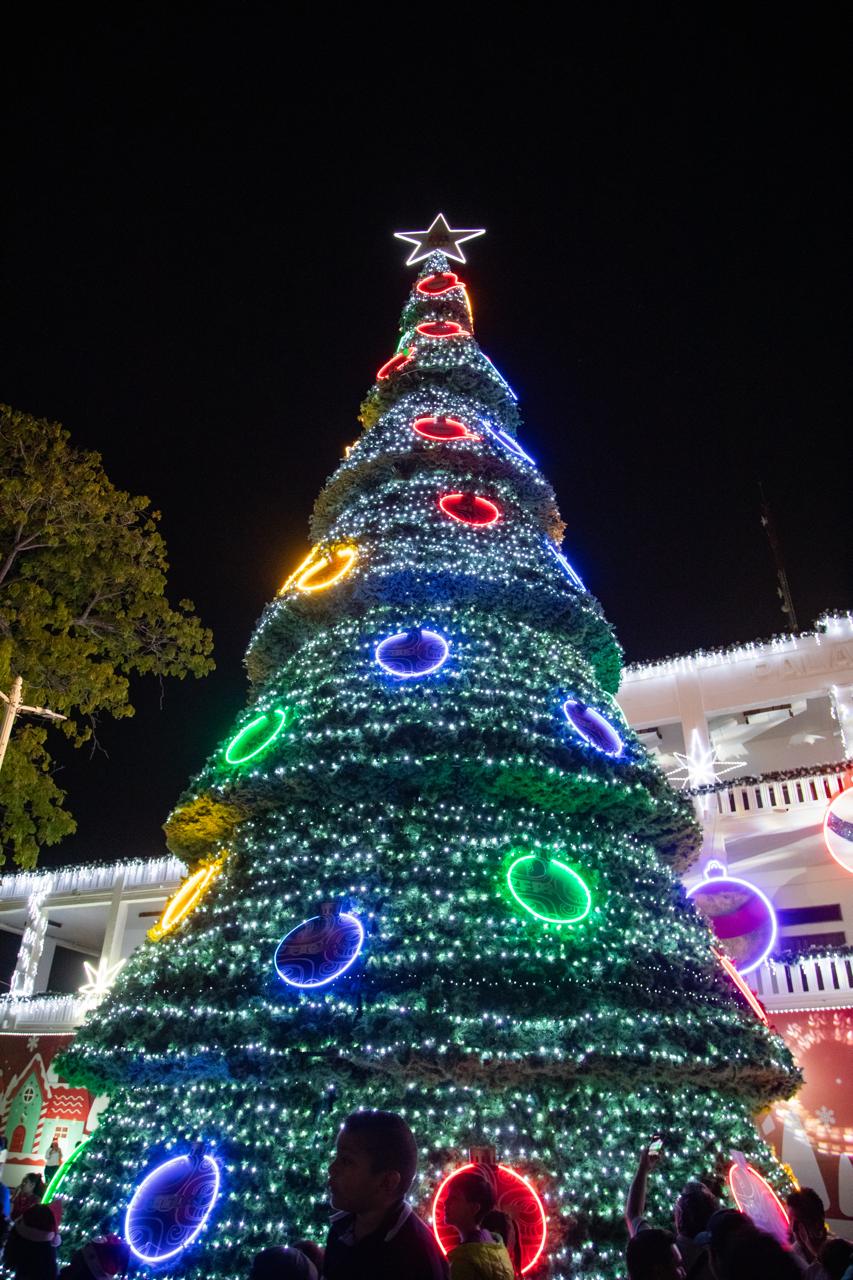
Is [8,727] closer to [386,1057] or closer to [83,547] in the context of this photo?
[83,547]

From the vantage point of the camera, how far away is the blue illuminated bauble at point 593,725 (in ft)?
19.8

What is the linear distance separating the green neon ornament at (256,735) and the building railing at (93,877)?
14.9 m

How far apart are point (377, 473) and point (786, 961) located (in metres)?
9.73

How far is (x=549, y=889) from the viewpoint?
5.11 meters

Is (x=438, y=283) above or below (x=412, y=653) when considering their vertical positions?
above

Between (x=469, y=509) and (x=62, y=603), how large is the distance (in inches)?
338

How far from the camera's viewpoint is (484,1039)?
430 centimetres

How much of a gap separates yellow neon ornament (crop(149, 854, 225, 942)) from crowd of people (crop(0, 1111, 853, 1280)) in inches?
74.5

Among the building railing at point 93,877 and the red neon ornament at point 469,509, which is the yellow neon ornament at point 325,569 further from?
the building railing at point 93,877

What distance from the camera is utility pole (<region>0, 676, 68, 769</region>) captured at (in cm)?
1220

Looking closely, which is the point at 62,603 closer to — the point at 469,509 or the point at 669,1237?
the point at 469,509

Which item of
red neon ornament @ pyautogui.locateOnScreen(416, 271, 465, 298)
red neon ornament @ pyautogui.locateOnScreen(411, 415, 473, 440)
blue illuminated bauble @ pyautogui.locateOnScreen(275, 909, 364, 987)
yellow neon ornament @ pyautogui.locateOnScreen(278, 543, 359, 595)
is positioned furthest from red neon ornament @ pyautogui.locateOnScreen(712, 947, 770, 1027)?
red neon ornament @ pyautogui.locateOnScreen(416, 271, 465, 298)

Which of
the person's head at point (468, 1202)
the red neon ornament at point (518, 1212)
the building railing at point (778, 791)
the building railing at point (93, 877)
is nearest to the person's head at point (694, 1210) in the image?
the red neon ornament at point (518, 1212)

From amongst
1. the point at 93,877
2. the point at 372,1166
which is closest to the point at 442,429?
the point at 372,1166
